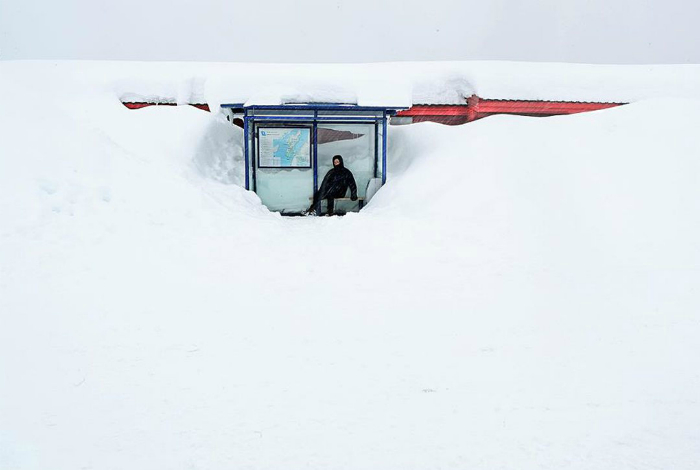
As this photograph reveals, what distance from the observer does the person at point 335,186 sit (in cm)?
947

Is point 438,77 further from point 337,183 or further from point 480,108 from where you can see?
point 337,183

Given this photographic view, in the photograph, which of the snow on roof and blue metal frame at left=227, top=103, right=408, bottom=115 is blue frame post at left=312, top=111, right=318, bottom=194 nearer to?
blue metal frame at left=227, top=103, right=408, bottom=115

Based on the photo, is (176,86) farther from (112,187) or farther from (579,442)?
(579,442)

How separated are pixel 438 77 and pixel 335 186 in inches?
274

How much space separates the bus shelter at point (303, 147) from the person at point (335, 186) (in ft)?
0.53

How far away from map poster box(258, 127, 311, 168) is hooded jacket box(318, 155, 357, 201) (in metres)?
0.48

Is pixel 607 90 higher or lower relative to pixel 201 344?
higher

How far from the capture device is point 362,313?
14.1ft

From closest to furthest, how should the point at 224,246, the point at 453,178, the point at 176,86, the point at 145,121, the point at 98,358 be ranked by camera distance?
1. the point at 98,358
2. the point at 224,246
3. the point at 453,178
4. the point at 145,121
5. the point at 176,86

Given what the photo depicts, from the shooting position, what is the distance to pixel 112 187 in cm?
562

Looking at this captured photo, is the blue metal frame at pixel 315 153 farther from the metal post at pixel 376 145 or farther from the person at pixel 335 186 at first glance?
the metal post at pixel 376 145

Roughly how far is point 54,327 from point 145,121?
8.30 metres

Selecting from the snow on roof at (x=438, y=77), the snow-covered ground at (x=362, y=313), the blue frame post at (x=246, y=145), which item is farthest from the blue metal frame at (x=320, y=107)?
the snow on roof at (x=438, y=77)

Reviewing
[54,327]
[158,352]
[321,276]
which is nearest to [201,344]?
[158,352]
